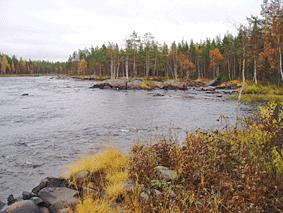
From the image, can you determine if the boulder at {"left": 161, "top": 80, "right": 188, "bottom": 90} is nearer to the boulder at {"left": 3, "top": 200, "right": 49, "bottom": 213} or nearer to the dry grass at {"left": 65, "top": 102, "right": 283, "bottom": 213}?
the dry grass at {"left": 65, "top": 102, "right": 283, "bottom": 213}

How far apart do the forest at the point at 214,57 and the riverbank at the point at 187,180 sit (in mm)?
27836

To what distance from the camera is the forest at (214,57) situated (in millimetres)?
41094

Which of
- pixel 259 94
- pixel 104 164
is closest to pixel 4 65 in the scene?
pixel 259 94

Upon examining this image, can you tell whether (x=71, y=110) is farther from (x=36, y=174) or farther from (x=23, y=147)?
(x=36, y=174)

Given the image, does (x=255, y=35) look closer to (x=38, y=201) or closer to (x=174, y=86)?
(x=174, y=86)

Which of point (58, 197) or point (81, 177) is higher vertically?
point (81, 177)

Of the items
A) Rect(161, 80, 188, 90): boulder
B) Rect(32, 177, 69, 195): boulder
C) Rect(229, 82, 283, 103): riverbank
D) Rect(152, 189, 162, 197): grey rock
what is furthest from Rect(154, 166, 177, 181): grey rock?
Rect(161, 80, 188, 90): boulder

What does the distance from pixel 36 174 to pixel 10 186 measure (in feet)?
3.49

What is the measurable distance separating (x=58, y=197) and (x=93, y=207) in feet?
4.70

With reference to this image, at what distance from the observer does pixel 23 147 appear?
13.3m

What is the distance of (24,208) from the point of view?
21.6 ft

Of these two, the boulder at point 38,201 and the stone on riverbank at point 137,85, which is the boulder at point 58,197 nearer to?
the boulder at point 38,201

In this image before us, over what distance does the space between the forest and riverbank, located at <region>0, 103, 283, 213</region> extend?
91.3 ft

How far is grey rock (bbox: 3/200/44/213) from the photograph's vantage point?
21.4 feet
